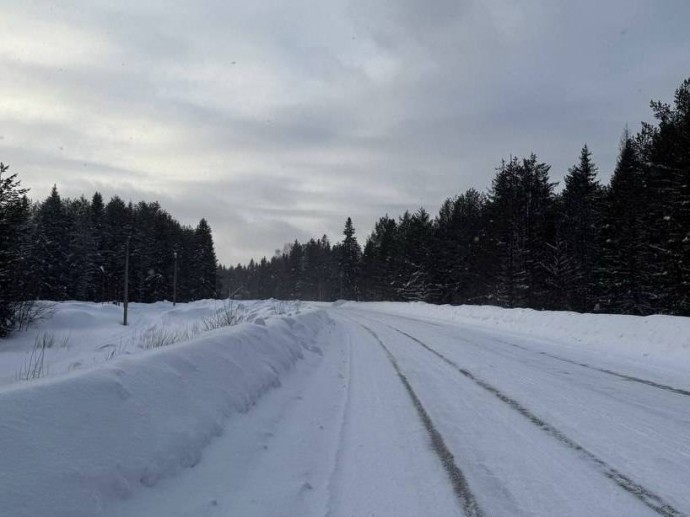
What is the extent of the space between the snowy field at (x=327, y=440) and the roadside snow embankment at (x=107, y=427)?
0.04 feet

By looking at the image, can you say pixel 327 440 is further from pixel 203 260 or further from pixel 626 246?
pixel 203 260

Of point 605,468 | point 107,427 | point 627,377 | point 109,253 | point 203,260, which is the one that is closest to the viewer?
point 107,427

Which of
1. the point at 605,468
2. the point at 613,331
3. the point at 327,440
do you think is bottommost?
the point at 327,440

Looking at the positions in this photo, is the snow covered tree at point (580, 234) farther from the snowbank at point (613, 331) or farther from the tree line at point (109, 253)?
the tree line at point (109, 253)

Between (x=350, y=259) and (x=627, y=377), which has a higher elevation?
(x=350, y=259)

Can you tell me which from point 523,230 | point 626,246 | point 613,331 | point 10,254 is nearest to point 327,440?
point 613,331

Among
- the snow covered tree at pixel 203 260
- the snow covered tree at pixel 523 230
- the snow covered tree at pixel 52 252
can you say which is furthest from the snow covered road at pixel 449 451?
the snow covered tree at pixel 203 260

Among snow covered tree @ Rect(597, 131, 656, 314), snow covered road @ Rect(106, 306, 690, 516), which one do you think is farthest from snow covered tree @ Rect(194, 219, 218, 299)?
snow covered road @ Rect(106, 306, 690, 516)

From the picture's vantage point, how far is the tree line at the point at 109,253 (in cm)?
5912

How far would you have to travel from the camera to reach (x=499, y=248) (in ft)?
147

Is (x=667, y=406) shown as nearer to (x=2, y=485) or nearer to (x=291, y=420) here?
(x=291, y=420)

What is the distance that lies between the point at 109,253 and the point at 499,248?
57098 millimetres

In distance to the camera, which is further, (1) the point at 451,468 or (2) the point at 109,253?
(2) the point at 109,253

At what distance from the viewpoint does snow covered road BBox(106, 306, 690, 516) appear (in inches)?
142
